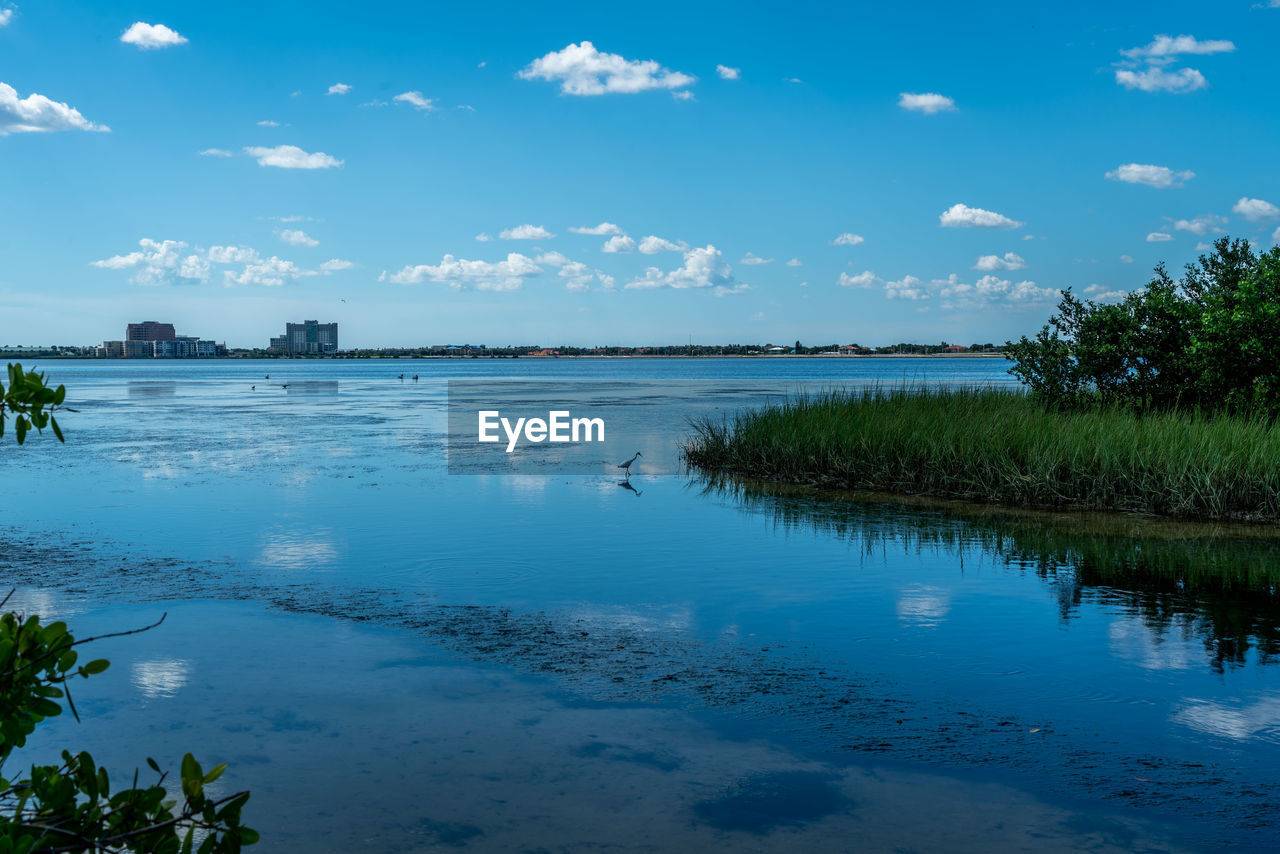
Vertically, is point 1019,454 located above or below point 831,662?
above

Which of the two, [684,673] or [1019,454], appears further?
[1019,454]

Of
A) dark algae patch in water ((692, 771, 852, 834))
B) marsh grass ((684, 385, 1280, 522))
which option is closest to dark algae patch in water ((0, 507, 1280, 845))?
dark algae patch in water ((692, 771, 852, 834))

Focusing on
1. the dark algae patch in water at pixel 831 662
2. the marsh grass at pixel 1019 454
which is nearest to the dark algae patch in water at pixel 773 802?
the dark algae patch in water at pixel 831 662

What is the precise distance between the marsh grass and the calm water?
49.8 inches

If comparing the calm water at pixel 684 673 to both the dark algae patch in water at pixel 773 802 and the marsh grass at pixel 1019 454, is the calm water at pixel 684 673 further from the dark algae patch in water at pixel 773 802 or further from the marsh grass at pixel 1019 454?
the marsh grass at pixel 1019 454

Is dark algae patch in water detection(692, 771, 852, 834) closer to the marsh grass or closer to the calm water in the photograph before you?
the calm water

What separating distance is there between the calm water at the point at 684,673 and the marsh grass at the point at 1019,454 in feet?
4.15

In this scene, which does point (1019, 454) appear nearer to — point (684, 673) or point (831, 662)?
point (831, 662)

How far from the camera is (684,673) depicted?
8.62m

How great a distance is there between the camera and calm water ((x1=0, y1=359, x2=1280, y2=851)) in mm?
6074

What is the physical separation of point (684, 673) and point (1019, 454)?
41.6 feet

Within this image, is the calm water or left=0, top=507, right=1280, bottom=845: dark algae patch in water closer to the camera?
the calm water

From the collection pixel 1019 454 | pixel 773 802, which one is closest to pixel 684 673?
pixel 773 802

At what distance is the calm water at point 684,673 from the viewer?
239 inches
